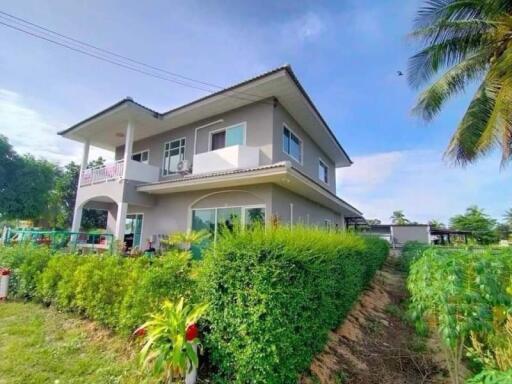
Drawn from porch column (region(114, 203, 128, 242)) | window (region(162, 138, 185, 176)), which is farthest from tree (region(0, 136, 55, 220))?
porch column (region(114, 203, 128, 242))

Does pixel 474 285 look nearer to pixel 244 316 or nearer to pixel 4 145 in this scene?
pixel 244 316

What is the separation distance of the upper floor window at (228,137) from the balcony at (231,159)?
80 cm

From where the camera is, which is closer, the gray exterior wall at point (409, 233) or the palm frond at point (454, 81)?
the palm frond at point (454, 81)

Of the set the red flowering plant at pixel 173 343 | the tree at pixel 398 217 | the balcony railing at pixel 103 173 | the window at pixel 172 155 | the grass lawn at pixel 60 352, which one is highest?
the tree at pixel 398 217

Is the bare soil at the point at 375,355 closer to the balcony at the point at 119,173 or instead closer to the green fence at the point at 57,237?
the green fence at the point at 57,237

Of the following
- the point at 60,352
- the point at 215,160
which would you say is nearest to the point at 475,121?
the point at 215,160

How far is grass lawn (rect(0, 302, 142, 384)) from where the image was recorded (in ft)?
11.2

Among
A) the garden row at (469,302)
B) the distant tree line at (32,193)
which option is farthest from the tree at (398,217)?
the garden row at (469,302)

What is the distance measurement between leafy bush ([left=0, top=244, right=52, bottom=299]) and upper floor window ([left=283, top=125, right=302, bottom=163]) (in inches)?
357

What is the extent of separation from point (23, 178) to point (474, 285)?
3570 centimetres

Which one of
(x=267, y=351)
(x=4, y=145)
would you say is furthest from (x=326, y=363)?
(x=4, y=145)

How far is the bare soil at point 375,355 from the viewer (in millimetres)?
3957

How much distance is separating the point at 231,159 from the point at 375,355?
791 centimetres

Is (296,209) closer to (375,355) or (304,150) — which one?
(304,150)
